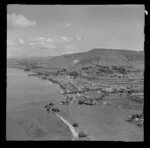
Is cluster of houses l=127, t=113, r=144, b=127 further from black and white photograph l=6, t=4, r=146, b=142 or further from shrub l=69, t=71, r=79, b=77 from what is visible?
shrub l=69, t=71, r=79, b=77

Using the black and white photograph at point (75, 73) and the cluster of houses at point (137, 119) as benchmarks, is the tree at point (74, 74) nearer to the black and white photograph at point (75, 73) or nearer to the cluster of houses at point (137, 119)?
the black and white photograph at point (75, 73)

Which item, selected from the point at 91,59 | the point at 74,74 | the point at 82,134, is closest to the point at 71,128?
the point at 82,134

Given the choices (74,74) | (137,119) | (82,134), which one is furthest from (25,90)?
(137,119)

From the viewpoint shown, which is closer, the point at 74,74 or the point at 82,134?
the point at 82,134

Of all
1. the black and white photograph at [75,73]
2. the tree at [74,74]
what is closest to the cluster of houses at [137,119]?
the black and white photograph at [75,73]

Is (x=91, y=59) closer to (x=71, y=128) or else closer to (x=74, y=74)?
(x=74, y=74)

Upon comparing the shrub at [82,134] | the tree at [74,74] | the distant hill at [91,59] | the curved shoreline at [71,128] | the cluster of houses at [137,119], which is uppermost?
the distant hill at [91,59]

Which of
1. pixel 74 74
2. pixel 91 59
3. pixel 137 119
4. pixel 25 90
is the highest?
pixel 91 59

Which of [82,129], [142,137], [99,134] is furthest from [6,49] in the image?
[142,137]

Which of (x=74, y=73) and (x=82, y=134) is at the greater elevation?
(x=74, y=73)
